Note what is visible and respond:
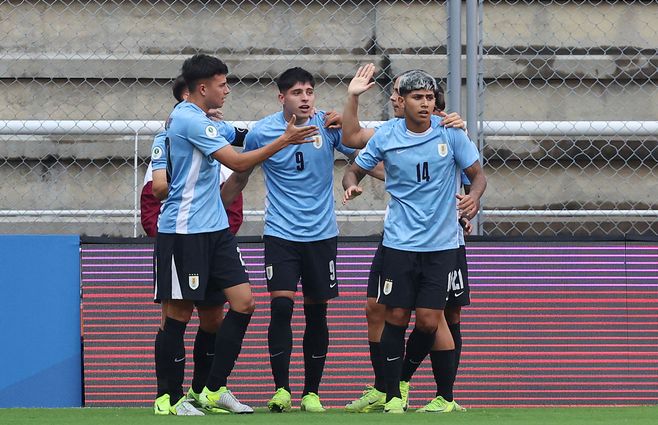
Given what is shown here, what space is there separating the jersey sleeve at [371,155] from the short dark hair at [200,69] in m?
0.89

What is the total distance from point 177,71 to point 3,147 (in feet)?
4.53

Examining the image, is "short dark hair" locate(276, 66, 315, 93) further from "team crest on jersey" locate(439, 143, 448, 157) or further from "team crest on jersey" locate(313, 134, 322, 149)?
"team crest on jersey" locate(439, 143, 448, 157)

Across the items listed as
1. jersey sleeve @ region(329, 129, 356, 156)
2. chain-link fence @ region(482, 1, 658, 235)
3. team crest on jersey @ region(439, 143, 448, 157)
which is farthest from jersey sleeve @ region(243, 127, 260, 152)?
chain-link fence @ region(482, 1, 658, 235)

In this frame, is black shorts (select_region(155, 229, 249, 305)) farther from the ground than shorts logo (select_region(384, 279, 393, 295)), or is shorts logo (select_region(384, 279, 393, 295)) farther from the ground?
black shorts (select_region(155, 229, 249, 305))

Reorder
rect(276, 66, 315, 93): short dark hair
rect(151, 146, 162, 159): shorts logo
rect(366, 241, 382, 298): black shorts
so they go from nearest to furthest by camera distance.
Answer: rect(151, 146, 162, 159): shorts logo, rect(366, 241, 382, 298): black shorts, rect(276, 66, 315, 93): short dark hair

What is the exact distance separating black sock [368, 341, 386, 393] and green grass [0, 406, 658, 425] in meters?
0.28

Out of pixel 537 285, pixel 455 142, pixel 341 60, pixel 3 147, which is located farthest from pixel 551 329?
pixel 3 147

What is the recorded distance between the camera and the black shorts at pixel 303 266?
7461 millimetres

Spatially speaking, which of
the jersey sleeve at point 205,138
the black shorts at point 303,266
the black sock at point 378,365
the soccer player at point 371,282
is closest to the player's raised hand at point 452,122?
the soccer player at point 371,282

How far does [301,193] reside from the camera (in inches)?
296

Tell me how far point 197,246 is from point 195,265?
101mm

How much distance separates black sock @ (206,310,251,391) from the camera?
278 inches

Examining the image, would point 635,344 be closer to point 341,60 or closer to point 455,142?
point 455,142

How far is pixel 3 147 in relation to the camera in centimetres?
969
